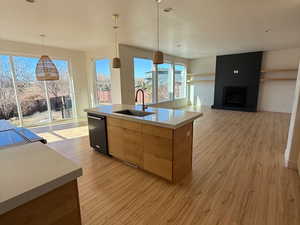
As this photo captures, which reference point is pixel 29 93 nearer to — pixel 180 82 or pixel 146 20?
pixel 146 20

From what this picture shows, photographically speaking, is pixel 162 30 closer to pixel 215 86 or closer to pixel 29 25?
pixel 29 25

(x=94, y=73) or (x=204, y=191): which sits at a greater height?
(x=94, y=73)

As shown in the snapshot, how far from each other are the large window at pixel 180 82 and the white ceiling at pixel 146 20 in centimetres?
359

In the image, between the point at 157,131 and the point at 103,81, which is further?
the point at 103,81

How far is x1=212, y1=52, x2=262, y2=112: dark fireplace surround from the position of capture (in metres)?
6.73

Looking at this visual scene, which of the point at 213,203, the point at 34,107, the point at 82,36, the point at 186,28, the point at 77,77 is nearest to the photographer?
the point at 213,203

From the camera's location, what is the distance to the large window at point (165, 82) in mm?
7134

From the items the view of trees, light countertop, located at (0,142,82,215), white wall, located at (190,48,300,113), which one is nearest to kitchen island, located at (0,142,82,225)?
light countertop, located at (0,142,82,215)

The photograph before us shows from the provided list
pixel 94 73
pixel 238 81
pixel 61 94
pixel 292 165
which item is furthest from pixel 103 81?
pixel 238 81

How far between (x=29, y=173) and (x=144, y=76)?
5.83 m

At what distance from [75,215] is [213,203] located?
1622 millimetres

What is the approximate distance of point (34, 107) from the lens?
5.13 metres

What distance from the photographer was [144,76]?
6340 mm

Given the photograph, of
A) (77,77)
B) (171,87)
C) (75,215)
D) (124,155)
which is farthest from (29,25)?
(171,87)
